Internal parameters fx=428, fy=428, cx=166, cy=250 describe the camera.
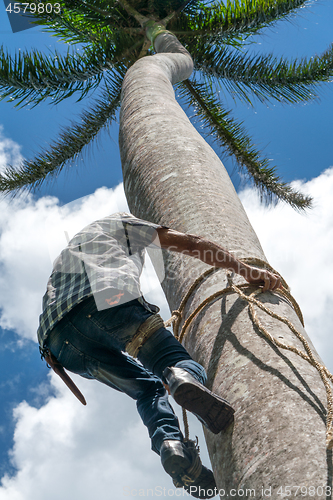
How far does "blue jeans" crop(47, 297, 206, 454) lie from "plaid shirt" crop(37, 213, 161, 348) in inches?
1.6

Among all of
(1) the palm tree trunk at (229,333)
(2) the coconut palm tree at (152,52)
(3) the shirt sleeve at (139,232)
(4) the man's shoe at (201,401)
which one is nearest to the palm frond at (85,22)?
(2) the coconut palm tree at (152,52)

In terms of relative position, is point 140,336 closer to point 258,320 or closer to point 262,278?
point 258,320

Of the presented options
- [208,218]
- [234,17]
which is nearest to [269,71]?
[234,17]

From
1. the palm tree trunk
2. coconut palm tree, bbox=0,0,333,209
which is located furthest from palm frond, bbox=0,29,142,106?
the palm tree trunk

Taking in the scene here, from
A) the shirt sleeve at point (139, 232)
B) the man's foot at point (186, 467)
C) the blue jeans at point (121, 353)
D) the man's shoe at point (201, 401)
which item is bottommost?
the man's foot at point (186, 467)

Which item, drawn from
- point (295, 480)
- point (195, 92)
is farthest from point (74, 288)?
point (195, 92)

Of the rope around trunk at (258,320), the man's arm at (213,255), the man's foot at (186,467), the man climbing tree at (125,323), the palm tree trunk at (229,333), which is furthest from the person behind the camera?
the man's arm at (213,255)

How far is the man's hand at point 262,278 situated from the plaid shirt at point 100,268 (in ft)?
1.34

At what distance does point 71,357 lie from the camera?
176 cm

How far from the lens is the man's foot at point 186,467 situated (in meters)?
1.45

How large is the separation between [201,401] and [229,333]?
12.4 inches

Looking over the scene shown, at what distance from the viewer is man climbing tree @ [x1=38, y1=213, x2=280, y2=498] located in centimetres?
158

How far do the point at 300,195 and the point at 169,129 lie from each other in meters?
6.04

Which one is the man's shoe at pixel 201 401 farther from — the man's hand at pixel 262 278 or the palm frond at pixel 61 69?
the palm frond at pixel 61 69
